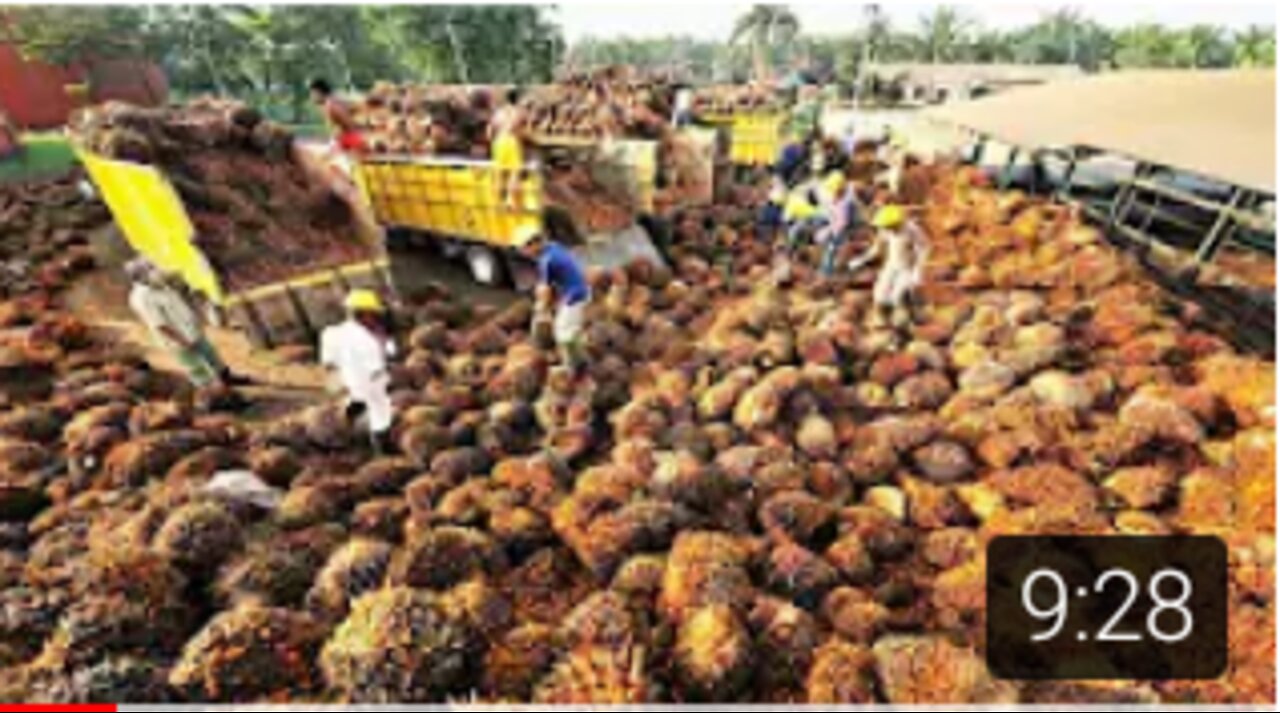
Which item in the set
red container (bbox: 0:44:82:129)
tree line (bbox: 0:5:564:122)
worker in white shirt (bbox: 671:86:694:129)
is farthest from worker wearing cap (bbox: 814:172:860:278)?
red container (bbox: 0:44:82:129)

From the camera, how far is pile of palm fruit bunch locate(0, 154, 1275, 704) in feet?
8.48

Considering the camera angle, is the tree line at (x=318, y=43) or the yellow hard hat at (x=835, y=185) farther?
the tree line at (x=318, y=43)

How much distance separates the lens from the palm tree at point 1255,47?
4294 centimetres

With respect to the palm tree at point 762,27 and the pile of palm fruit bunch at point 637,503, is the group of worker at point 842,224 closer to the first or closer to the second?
the pile of palm fruit bunch at point 637,503

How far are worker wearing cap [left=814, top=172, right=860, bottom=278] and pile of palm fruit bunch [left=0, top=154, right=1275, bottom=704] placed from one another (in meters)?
1.24

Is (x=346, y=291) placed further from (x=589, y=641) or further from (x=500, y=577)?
(x=589, y=641)

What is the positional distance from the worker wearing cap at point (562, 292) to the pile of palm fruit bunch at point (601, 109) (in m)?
6.05

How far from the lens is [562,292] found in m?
5.26

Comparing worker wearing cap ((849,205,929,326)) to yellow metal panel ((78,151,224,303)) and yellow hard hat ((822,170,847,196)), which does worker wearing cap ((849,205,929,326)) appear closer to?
yellow hard hat ((822,170,847,196))

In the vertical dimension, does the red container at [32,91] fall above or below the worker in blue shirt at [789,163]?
above

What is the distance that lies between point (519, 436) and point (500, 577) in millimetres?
1683

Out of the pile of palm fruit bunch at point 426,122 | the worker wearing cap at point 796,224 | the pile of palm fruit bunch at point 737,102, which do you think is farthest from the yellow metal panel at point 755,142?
the pile of palm fruit bunch at point 426,122

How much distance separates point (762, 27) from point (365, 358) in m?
59.3
